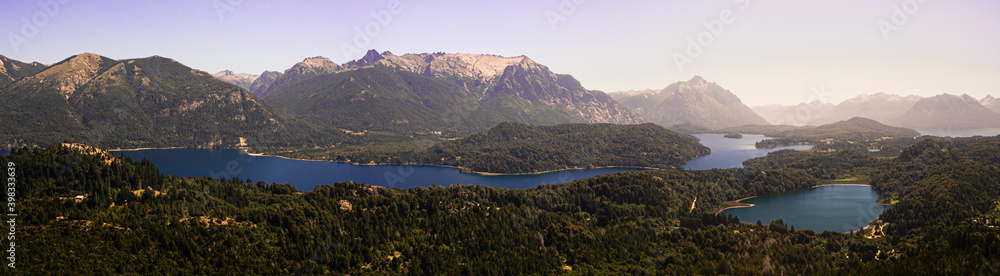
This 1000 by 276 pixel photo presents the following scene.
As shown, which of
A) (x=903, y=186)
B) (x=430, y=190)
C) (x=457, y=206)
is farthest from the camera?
(x=903, y=186)

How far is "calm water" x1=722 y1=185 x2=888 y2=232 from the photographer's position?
368 feet

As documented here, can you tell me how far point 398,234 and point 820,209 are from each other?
103 meters

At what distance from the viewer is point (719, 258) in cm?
8231

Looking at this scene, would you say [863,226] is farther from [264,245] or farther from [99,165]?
[99,165]

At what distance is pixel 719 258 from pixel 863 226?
45.2m

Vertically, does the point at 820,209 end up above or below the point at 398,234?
below

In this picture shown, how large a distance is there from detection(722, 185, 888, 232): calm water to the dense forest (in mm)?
8822

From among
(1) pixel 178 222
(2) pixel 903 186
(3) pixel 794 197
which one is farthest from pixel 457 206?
(2) pixel 903 186

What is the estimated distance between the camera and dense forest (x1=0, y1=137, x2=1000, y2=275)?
63.4 metres

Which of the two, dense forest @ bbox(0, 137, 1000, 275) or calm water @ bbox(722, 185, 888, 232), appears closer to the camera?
dense forest @ bbox(0, 137, 1000, 275)

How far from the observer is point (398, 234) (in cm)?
8431

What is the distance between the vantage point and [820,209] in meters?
129

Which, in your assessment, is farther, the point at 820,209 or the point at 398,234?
the point at 820,209

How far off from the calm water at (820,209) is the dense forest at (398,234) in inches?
347
